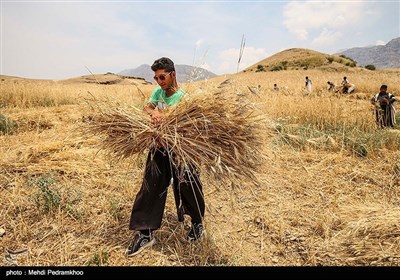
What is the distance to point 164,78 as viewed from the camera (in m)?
2.13

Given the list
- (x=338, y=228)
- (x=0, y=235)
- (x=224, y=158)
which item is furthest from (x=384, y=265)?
(x=0, y=235)

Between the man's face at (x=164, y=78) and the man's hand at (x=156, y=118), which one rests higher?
the man's face at (x=164, y=78)

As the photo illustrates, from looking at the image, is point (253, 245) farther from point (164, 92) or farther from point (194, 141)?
point (164, 92)

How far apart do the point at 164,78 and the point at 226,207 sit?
1.51 metres

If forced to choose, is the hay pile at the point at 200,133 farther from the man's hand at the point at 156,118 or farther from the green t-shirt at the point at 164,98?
the green t-shirt at the point at 164,98

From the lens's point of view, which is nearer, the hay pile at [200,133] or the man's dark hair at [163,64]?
the hay pile at [200,133]

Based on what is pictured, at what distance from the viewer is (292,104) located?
656cm

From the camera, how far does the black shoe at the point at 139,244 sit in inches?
84.8

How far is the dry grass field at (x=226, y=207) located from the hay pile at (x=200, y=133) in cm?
11

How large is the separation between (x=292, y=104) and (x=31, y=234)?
558 cm

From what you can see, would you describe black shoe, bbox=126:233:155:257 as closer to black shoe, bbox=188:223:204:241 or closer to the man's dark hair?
black shoe, bbox=188:223:204:241

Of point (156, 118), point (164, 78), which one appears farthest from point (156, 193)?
point (164, 78)

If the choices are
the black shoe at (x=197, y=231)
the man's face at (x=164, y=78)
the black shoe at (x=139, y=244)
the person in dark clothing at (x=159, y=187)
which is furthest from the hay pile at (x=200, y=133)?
the black shoe at (x=139, y=244)

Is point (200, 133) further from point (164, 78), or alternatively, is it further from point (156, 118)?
point (164, 78)
